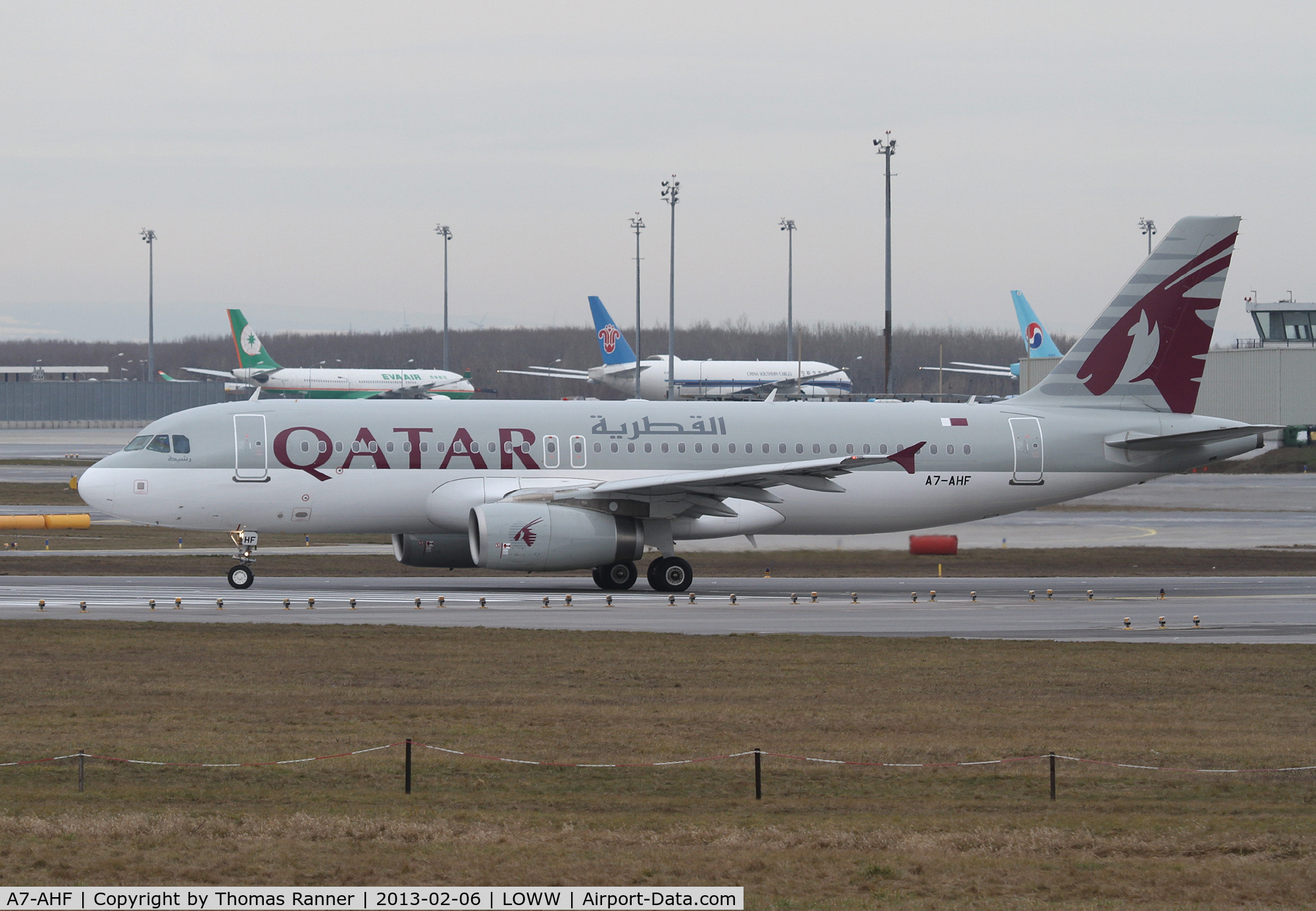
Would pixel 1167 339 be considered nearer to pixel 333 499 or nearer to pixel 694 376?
pixel 333 499

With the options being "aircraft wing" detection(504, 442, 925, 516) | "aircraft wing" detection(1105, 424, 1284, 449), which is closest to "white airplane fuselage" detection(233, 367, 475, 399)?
"aircraft wing" detection(504, 442, 925, 516)

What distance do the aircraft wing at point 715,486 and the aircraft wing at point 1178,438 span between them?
6.67m

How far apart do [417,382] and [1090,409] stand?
4462 inches

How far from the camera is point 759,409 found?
1628 inches

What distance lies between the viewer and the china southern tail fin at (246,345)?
480 feet

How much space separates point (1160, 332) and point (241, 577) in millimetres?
25678

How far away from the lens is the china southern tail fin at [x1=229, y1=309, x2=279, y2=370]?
5758 inches

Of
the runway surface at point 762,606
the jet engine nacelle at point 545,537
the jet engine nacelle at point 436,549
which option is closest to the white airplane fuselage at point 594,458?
the jet engine nacelle at point 436,549

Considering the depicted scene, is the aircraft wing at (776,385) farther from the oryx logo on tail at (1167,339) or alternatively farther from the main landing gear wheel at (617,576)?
the main landing gear wheel at (617,576)

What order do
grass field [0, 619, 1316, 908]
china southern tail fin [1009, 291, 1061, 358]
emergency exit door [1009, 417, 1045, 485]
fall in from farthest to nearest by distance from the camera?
china southern tail fin [1009, 291, 1061, 358], emergency exit door [1009, 417, 1045, 485], grass field [0, 619, 1316, 908]

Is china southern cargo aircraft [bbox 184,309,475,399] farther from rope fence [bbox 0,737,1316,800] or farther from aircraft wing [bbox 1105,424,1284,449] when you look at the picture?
rope fence [bbox 0,737,1316,800]

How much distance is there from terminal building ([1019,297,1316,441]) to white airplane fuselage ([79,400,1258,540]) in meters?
50.1

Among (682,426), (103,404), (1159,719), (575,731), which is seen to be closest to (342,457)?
(682,426)

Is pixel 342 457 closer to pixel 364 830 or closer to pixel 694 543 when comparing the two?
pixel 694 543
